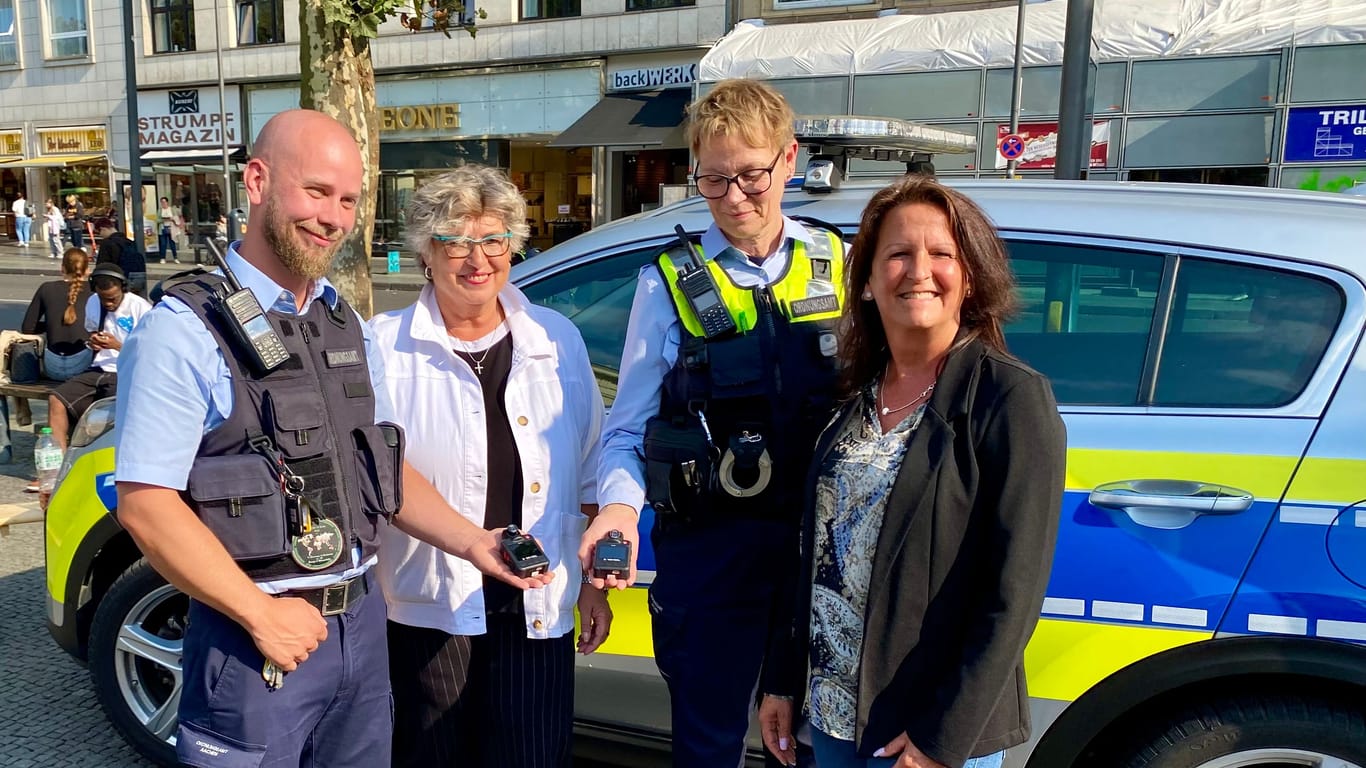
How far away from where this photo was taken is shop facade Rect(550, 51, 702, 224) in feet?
60.7

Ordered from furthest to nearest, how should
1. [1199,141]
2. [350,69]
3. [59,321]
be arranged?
[1199,141] < [59,321] < [350,69]

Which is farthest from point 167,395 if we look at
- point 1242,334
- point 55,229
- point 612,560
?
point 55,229

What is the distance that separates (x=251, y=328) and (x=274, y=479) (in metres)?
0.27

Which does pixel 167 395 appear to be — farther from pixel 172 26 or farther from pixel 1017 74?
pixel 172 26

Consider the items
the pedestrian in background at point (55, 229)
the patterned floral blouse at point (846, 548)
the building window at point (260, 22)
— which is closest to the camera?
the patterned floral blouse at point (846, 548)

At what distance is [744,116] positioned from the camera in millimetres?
1865

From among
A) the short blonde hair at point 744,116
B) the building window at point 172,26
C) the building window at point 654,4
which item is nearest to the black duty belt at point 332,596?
the short blonde hair at point 744,116

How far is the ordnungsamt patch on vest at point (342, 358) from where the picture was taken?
1799 millimetres

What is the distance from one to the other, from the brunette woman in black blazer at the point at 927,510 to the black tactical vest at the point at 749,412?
20cm

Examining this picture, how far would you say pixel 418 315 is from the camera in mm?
2094

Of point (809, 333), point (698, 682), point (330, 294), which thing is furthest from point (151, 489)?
point (809, 333)

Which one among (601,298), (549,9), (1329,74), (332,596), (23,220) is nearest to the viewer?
(332,596)

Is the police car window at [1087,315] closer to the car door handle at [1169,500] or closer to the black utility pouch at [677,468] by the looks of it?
the car door handle at [1169,500]

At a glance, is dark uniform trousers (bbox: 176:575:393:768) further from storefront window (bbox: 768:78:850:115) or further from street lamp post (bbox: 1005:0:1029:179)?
storefront window (bbox: 768:78:850:115)
